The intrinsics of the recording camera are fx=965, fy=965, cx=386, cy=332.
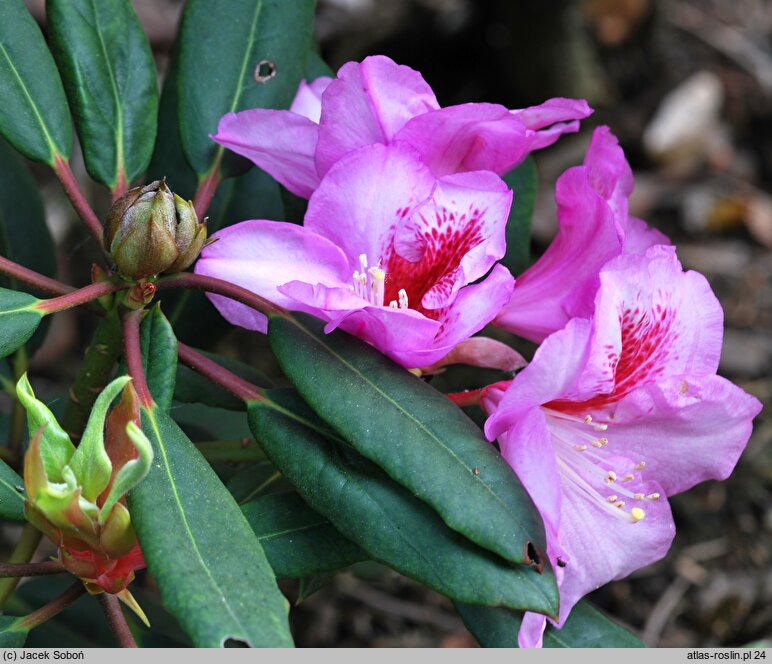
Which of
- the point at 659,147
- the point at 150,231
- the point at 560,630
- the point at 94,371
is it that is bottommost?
the point at 659,147

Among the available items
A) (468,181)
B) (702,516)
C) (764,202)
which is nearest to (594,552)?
(468,181)

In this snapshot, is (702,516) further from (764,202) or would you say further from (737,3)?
(737,3)

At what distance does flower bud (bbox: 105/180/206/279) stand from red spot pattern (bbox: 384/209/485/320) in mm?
216

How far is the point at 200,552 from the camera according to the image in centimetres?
82

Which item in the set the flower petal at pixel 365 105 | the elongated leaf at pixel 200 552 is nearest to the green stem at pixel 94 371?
the elongated leaf at pixel 200 552

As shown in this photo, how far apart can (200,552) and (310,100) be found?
0.61 metres

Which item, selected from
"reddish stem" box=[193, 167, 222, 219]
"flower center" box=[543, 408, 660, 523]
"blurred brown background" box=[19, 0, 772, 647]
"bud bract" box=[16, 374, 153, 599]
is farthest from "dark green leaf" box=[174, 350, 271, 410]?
"blurred brown background" box=[19, 0, 772, 647]

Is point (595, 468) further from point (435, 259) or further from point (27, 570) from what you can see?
point (27, 570)

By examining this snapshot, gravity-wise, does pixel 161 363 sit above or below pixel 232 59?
below

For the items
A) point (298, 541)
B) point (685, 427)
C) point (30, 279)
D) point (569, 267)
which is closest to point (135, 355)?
point (30, 279)

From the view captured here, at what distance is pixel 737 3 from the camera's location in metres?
3.37

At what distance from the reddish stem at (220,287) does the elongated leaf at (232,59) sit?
0.88 ft
